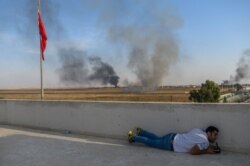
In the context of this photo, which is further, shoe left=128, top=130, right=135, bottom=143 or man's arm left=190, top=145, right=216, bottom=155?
shoe left=128, top=130, right=135, bottom=143

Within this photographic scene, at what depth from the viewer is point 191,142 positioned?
5898mm

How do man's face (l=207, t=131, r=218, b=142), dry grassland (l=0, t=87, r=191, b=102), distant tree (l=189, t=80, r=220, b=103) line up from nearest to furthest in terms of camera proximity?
man's face (l=207, t=131, r=218, b=142), distant tree (l=189, t=80, r=220, b=103), dry grassland (l=0, t=87, r=191, b=102)

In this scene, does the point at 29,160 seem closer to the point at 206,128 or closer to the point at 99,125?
the point at 99,125

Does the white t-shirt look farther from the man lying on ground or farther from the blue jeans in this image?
the blue jeans

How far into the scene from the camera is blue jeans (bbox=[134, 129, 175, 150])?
246 inches

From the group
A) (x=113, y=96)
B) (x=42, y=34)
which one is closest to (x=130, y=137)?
(x=42, y=34)

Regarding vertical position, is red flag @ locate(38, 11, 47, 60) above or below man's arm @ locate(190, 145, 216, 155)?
above

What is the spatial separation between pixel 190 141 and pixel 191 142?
→ 0.03m

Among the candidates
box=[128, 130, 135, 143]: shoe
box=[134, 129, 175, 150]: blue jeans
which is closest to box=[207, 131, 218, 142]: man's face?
box=[134, 129, 175, 150]: blue jeans

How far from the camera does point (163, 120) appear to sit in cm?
684

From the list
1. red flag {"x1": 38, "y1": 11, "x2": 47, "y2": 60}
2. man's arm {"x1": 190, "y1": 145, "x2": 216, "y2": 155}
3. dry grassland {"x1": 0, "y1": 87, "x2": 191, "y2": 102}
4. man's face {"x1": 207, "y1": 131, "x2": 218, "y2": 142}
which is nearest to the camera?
man's arm {"x1": 190, "y1": 145, "x2": 216, "y2": 155}

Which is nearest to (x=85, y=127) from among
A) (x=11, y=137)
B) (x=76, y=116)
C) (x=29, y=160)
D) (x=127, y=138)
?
(x=76, y=116)

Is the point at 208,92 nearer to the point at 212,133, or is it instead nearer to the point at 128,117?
the point at 128,117

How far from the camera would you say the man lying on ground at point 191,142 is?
5.79m
